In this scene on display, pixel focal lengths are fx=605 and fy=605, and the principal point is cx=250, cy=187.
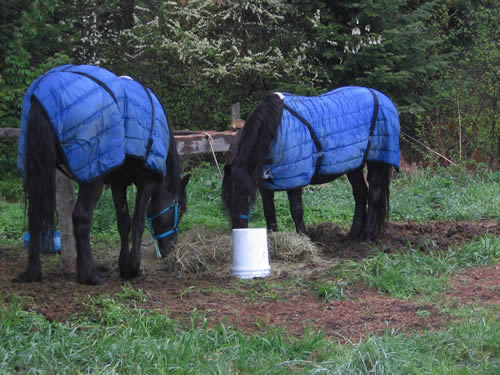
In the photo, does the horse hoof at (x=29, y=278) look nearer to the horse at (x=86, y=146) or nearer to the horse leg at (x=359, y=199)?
the horse at (x=86, y=146)

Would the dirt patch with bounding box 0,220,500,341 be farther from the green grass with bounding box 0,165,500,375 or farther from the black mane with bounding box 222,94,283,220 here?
the black mane with bounding box 222,94,283,220

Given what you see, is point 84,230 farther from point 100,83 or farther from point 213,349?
point 213,349

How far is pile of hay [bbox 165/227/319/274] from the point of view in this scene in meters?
5.26

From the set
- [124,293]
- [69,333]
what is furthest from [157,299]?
[69,333]

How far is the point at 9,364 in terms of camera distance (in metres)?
2.72

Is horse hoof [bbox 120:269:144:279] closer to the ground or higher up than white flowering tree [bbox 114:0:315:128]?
closer to the ground

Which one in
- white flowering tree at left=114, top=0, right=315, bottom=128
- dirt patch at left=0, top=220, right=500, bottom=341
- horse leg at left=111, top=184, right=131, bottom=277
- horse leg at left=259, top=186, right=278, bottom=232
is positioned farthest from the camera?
white flowering tree at left=114, top=0, right=315, bottom=128

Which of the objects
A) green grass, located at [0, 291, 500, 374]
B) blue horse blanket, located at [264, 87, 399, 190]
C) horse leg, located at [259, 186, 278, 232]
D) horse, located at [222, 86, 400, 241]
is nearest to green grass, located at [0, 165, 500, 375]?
green grass, located at [0, 291, 500, 374]

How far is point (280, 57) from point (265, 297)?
27.7 feet

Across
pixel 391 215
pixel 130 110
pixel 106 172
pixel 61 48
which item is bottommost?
pixel 391 215

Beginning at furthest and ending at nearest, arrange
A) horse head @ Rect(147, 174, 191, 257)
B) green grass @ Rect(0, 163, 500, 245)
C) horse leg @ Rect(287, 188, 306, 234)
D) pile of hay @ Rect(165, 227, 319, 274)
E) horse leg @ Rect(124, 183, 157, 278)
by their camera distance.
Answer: green grass @ Rect(0, 163, 500, 245)
horse leg @ Rect(287, 188, 306, 234)
horse head @ Rect(147, 174, 191, 257)
pile of hay @ Rect(165, 227, 319, 274)
horse leg @ Rect(124, 183, 157, 278)

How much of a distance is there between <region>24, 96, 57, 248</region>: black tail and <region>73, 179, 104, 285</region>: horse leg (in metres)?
0.26

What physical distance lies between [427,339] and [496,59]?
10.2 meters

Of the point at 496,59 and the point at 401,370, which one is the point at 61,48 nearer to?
the point at 496,59
